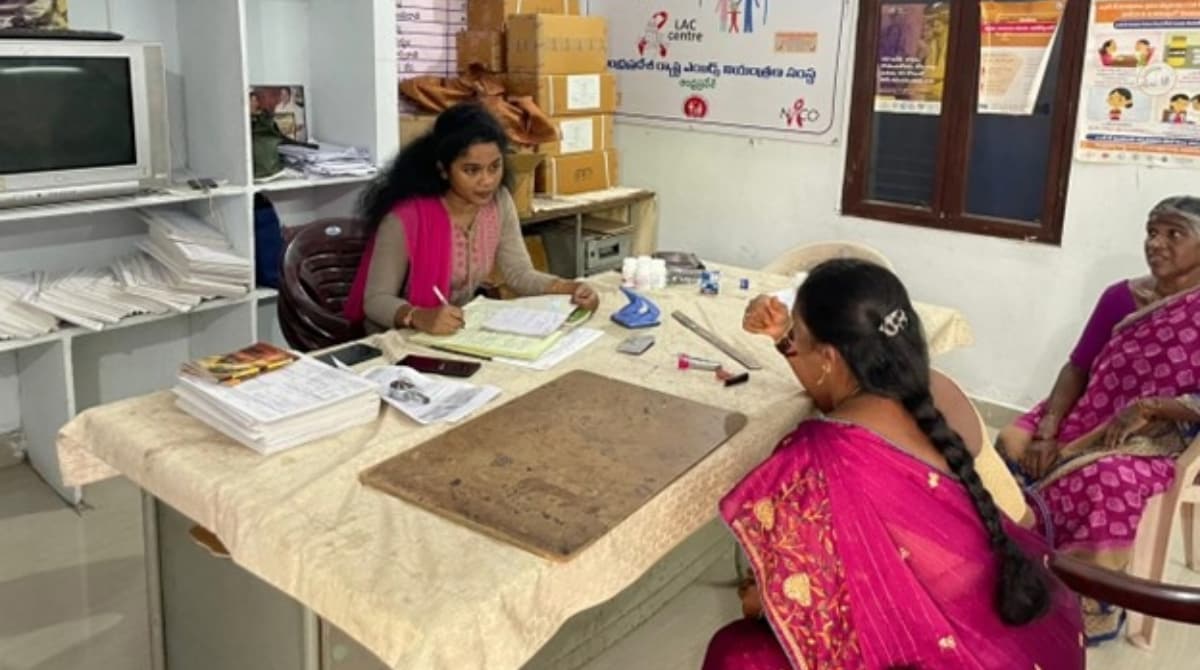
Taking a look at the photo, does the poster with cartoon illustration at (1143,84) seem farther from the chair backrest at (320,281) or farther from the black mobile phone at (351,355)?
the black mobile phone at (351,355)

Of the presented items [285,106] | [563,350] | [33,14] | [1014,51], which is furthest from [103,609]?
[1014,51]

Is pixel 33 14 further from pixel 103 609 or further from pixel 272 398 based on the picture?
pixel 272 398

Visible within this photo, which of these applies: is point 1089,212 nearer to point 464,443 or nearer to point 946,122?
point 946,122

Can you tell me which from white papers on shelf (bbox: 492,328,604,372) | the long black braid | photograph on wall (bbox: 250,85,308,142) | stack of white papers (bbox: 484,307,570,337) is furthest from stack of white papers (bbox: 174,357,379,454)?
photograph on wall (bbox: 250,85,308,142)

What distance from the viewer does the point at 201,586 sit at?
5.84 ft

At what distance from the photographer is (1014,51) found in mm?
3486

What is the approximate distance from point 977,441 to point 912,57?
2465 mm

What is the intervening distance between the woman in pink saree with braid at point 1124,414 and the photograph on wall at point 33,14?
2816 millimetres

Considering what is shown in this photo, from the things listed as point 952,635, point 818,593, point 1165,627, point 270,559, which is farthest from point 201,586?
point 1165,627

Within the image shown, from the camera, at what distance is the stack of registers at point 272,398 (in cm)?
163

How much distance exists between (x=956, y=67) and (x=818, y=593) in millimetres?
2723

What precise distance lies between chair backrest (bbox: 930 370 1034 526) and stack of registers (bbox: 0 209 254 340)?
2332mm

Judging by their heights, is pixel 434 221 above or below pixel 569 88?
below

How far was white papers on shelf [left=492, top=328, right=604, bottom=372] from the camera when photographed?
6.93 ft
